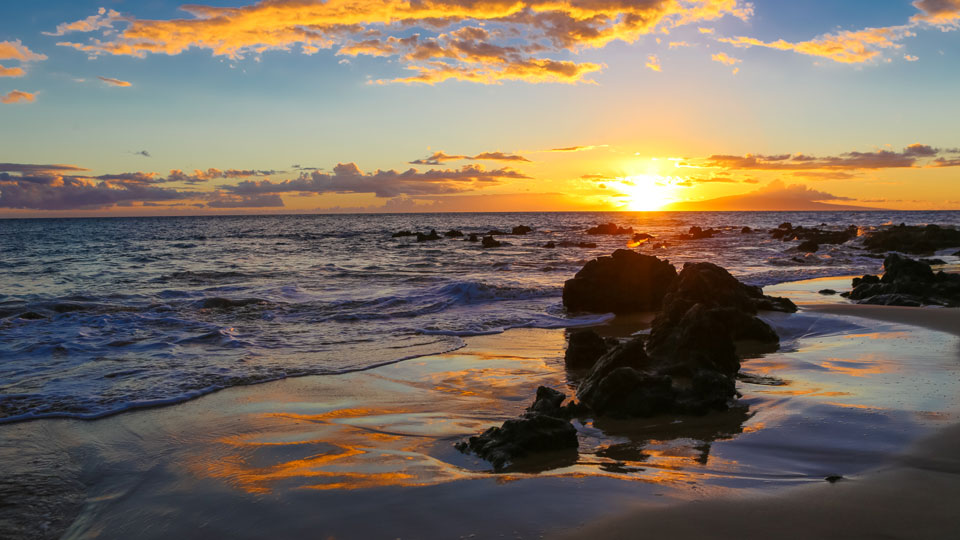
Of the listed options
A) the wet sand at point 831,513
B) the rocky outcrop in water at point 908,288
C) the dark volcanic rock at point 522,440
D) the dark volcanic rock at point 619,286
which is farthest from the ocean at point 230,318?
the wet sand at point 831,513

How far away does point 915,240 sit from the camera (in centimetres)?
3425

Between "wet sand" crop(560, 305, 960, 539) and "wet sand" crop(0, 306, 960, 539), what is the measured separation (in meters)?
0.02

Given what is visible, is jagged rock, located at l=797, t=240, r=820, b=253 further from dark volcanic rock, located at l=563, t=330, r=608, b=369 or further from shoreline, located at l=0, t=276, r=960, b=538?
dark volcanic rock, located at l=563, t=330, r=608, b=369

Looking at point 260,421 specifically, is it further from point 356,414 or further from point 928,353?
point 928,353

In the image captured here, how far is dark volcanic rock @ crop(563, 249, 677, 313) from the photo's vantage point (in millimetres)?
14984

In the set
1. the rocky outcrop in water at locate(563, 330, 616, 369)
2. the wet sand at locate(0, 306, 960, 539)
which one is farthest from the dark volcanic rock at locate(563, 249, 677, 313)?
the wet sand at locate(0, 306, 960, 539)

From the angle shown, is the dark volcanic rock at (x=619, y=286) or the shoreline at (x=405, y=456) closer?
the shoreline at (x=405, y=456)

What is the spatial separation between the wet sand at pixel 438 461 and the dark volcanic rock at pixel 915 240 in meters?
31.5

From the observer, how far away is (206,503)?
14.4 feet

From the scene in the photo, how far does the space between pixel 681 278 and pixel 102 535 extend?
34.1 feet

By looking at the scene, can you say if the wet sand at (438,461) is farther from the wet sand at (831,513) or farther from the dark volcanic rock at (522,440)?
the dark volcanic rock at (522,440)

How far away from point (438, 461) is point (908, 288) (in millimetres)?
13862

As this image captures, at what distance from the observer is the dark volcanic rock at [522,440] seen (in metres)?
4.92

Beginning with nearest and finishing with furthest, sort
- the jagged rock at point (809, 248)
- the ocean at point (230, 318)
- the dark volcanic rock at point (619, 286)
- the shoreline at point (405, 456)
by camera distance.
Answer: the shoreline at point (405, 456)
the ocean at point (230, 318)
the dark volcanic rock at point (619, 286)
the jagged rock at point (809, 248)
